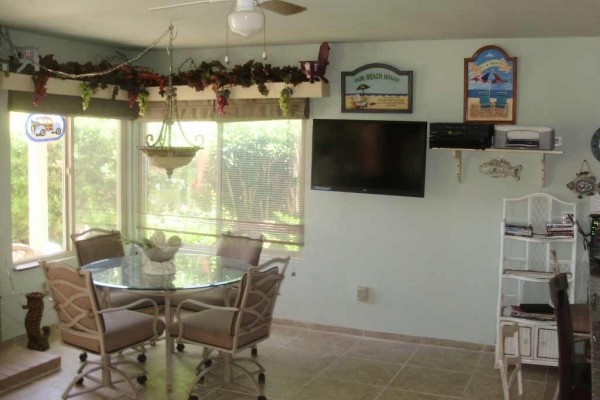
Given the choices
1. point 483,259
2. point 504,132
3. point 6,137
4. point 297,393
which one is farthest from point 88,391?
point 504,132

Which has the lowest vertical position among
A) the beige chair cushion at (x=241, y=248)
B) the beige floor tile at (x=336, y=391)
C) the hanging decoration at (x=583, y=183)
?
the beige floor tile at (x=336, y=391)

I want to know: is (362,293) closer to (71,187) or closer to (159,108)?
(159,108)

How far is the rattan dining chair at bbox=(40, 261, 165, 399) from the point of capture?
3.80 meters

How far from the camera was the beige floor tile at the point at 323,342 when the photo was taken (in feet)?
17.0

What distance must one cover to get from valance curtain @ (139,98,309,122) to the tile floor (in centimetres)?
186

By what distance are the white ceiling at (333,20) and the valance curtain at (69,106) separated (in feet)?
1.66

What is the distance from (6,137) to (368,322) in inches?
126

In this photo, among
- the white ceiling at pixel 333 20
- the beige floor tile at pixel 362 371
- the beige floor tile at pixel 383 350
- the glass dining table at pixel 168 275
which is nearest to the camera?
the white ceiling at pixel 333 20

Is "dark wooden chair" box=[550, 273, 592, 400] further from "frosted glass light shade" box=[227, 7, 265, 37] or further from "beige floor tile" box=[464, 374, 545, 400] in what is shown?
"frosted glass light shade" box=[227, 7, 265, 37]

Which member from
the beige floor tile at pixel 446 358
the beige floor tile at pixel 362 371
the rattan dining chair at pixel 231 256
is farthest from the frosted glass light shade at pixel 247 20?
the beige floor tile at pixel 446 358

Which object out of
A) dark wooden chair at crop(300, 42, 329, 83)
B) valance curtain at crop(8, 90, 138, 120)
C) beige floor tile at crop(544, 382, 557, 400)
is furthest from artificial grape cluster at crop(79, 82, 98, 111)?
beige floor tile at crop(544, 382, 557, 400)

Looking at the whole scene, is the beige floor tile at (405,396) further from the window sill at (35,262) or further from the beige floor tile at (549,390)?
the window sill at (35,262)

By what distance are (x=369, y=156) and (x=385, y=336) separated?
1.49m

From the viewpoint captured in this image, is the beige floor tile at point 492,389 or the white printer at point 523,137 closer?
the beige floor tile at point 492,389
